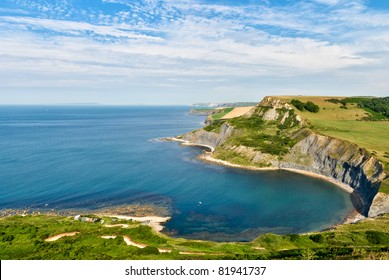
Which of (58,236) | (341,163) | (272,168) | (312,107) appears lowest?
(272,168)

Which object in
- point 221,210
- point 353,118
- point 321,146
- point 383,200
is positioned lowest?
point 221,210

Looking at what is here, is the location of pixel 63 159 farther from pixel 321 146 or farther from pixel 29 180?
pixel 321 146

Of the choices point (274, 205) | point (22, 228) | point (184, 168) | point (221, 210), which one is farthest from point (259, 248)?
point (184, 168)

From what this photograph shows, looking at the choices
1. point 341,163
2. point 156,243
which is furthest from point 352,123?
point 156,243

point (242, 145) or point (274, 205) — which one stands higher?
point (242, 145)

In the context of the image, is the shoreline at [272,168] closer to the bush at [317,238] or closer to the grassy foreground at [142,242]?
the grassy foreground at [142,242]

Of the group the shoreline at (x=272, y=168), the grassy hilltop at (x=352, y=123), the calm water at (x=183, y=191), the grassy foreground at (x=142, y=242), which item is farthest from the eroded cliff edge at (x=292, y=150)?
the grassy foreground at (x=142, y=242)

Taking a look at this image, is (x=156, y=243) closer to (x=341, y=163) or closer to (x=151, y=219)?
(x=151, y=219)
